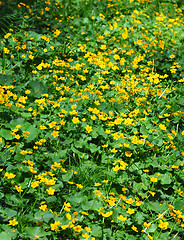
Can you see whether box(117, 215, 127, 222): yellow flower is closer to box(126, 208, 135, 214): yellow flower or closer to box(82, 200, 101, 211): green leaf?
box(126, 208, 135, 214): yellow flower

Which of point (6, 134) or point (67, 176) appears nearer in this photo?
point (67, 176)

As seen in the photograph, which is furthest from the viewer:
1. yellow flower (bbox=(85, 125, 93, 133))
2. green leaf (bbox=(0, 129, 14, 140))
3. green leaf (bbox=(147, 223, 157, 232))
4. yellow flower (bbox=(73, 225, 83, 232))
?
yellow flower (bbox=(85, 125, 93, 133))

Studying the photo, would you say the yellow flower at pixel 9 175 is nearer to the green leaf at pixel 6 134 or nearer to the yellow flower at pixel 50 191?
the yellow flower at pixel 50 191

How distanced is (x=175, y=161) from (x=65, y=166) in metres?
1.09

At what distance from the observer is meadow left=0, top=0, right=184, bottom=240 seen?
2.27 meters

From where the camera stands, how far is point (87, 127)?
2.87 m

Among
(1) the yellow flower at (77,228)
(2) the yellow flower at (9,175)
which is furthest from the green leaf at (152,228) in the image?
(2) the yellow flower at (9,175)

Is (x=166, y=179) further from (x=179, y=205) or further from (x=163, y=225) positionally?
(x=163, y=225)

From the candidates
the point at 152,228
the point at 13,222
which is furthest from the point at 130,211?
the point at 13,222

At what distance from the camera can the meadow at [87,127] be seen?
2.27 meters

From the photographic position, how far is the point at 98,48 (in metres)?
4.48

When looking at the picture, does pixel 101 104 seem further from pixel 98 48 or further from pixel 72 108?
pixel 98 48

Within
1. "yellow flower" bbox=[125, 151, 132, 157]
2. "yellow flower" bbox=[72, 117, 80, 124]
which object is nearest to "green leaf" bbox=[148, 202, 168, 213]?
"yellow flower" bbox=[125, 151, 132, 157]

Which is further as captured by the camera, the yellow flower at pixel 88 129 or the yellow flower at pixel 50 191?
the yellow flower at pixel 88 129
